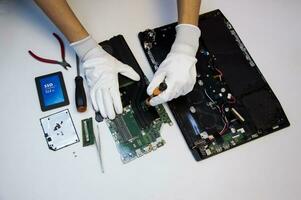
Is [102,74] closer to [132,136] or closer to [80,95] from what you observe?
[80,95]

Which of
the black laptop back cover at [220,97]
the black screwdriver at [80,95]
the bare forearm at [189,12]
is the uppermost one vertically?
the bare forearm at [189,12]

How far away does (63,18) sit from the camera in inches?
45.6

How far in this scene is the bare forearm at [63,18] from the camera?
1149 mm

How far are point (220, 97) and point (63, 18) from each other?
63cm

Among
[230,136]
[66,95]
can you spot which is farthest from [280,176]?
[66,95]

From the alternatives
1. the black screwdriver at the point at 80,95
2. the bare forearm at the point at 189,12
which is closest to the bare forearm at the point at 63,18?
the black screwdriver at the point at 80,95

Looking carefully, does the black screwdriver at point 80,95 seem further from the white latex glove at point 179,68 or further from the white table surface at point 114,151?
the white latex glove at point 179,68

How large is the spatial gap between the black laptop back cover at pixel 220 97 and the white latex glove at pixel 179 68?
2.6 inches

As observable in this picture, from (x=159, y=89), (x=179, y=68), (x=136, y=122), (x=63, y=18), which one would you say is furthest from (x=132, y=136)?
(x=63, y=18)

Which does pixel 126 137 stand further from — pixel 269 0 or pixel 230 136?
pixel 269 0

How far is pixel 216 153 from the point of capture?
3.59 feet

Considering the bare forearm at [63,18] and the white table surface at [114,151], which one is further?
the bare forearm at [63,18]

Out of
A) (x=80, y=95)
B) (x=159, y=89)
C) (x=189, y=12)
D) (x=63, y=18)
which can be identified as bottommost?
(x=159, y=89)

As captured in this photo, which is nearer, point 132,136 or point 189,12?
point 132,136
